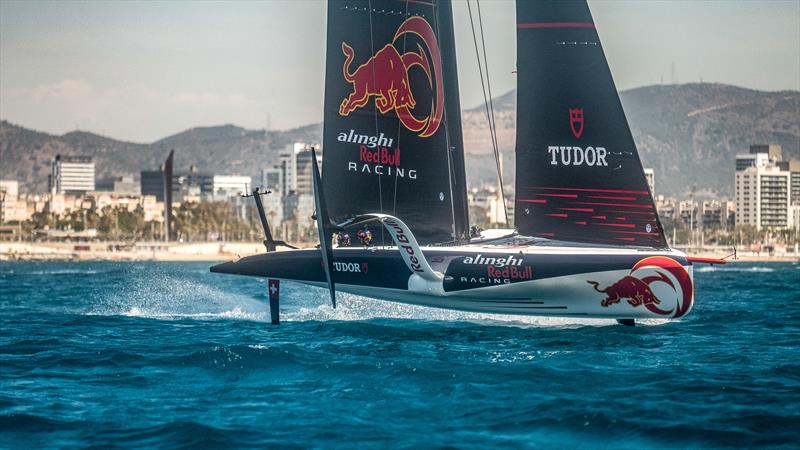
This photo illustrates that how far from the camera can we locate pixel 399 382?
19516mm

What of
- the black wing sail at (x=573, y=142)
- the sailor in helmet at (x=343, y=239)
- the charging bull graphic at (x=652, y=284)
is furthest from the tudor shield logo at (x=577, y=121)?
the sailor in helmet at (x=343, y=239)

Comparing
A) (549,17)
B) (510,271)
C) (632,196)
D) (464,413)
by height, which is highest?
(549,17)

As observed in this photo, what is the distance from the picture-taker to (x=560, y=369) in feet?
67.5

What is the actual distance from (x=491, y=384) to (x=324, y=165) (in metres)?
12.1

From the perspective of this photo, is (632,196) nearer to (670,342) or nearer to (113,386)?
(670,342)

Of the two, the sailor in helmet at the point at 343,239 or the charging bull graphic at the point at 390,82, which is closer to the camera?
the charging bull graphic at the point at 390,82

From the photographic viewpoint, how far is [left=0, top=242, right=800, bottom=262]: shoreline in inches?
6855

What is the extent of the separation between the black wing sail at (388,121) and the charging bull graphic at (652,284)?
5551 millimetres

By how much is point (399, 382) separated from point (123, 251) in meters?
168

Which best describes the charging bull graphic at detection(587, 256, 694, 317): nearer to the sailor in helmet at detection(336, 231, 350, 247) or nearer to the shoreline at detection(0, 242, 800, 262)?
the sailor in helmet at detection(336, 231, 350, 247)

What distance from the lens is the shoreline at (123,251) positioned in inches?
6855

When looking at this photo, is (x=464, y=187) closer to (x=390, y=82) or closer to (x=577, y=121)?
(x=390, y=82)

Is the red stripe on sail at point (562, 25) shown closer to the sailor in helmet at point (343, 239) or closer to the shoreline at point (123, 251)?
the sailor in helmet at point (343, 239)

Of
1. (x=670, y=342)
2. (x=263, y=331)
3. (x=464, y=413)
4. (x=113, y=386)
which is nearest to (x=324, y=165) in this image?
(x=263, y=331)
